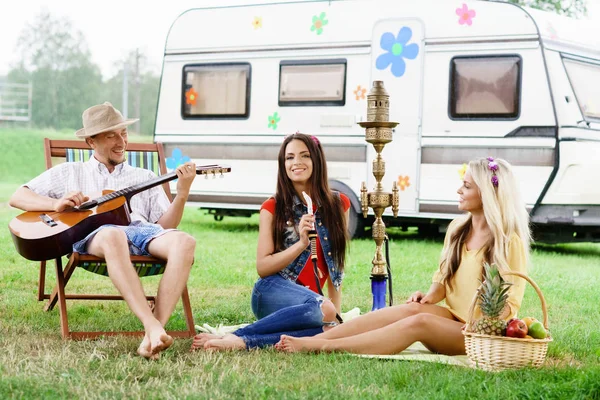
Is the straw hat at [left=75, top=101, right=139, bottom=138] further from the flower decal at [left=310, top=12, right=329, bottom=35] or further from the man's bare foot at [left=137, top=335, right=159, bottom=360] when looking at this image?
the flower decal at [left=310, top=12, right=329, bottom=35]

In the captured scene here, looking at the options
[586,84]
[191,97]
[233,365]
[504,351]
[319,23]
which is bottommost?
[233,365]

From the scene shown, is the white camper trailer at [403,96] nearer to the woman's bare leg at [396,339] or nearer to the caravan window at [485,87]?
the caravan window at [485,87]

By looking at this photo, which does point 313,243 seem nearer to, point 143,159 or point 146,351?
point 146,351

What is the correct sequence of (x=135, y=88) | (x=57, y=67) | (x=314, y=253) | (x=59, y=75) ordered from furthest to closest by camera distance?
(x=135, y=88) → (x=57, y=67) → (x=59, y=75) → (x=314, y=253)

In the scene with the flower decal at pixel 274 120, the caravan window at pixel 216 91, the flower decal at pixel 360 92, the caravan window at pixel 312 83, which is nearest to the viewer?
the flower decal at pixel 360 92

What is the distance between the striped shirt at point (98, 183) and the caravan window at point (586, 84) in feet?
16.9

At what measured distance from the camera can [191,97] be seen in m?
10.6

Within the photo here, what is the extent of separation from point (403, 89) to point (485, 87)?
→ 0.82m

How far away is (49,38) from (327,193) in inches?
1618

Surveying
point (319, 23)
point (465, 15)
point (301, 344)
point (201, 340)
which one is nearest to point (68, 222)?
point (201, 340)

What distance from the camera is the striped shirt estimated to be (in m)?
4.89

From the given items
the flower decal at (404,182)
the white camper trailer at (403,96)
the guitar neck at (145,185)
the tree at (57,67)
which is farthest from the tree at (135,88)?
the guitar neck at (145,185)

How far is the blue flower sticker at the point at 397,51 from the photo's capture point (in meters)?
9.27

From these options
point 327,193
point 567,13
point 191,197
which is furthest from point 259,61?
point 567,13
